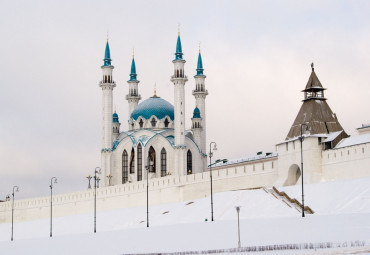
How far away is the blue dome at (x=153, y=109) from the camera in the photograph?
11100 centimetres

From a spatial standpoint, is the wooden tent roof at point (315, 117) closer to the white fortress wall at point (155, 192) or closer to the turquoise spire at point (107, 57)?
the white fortress wall at point (155, 192)

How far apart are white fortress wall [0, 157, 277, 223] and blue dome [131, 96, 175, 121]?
13378 millimetres

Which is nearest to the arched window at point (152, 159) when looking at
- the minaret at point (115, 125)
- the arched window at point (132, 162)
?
the arched window at point (132, 162)

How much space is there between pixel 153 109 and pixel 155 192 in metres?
21.3

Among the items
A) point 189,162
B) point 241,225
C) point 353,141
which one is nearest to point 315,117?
point 353,141

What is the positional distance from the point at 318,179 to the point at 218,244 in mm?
25804

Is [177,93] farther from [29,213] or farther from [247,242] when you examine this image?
[247,242]

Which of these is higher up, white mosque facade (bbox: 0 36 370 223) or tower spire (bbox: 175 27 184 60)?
tower spire (bbox: 175 27 184 60)

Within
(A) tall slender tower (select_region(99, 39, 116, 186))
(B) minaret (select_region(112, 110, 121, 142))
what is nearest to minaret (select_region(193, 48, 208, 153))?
(A) tall slender tower (select_region(99, 39, 116, 186))

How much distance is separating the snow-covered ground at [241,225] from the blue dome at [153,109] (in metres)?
26.6

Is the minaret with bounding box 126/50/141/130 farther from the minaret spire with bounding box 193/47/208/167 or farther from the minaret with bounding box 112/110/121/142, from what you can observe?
the minaret spire with bounding box 193/47/208/167

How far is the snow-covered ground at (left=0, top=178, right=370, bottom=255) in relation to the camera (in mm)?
47625

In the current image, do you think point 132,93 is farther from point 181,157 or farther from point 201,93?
point 181,157

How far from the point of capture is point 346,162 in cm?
6956
